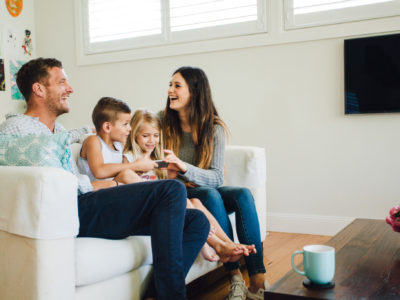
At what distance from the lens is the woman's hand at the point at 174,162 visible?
1977 mm

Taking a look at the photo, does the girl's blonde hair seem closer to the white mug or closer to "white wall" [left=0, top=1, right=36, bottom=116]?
the white mug

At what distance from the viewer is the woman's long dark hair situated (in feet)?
7.31

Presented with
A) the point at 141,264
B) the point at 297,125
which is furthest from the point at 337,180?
the point at 141,264

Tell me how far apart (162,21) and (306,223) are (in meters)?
2.08

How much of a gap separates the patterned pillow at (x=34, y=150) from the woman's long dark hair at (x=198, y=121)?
86 centimetres

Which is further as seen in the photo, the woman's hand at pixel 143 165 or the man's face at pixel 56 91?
the woman's hand at pixel 143 165

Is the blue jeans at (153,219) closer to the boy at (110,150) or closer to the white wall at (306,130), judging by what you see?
the boy at (110,150)

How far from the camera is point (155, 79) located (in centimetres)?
376

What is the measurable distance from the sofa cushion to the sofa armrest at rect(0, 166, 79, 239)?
0.12 metres

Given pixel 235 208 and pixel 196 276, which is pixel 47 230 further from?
pixel 235 208

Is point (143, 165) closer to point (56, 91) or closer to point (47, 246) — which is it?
point (56, 91)

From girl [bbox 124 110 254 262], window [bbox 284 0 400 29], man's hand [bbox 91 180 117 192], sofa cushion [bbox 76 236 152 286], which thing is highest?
window [bbox 284 0 400 29]

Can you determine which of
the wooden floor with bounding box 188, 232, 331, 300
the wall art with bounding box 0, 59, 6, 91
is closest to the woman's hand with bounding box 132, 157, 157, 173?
the wooden floor with bounding box 188, 232, 331, 300

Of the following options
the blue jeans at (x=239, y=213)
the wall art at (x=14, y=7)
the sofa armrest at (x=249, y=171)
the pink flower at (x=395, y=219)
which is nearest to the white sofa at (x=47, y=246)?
the blue jeans at (x=239, y=213)
